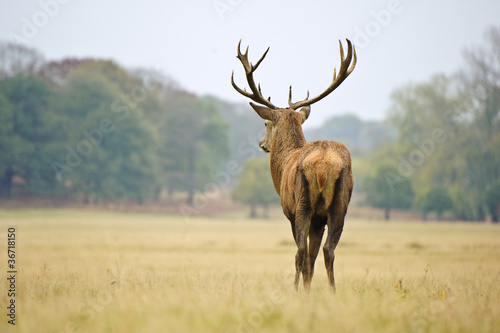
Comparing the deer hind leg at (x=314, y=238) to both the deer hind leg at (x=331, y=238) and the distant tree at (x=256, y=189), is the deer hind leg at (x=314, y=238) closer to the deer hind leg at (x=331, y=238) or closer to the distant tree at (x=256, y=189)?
the deer hind leg at (x=331, y=238)

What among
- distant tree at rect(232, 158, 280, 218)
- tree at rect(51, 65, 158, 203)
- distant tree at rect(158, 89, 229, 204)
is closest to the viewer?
tree at rect(51, 65, 158, 203)

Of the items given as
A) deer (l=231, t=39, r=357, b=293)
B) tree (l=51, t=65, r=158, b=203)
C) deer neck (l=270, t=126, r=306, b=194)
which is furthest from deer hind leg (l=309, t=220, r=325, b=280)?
tree (l=51, t=65, r=158, b=203)

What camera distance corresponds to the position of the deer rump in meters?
7.68

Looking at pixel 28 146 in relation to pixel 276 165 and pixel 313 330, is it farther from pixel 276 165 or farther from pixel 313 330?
pixel 313 330

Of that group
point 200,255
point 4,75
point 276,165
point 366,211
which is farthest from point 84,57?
point 276,165

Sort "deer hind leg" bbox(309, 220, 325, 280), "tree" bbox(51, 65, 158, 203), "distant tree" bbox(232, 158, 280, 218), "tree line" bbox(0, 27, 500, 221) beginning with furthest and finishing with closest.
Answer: "distant tree" bbox(232, 158, 280, 218) → "tree" bbox(51, 65, 158, 203) → "tree line" bbox(0, 27, 500, 221) → "deer hind leg" bbox(309, 220, 325, 280)

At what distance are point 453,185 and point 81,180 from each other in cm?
3691

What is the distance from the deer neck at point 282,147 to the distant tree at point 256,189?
53.0 m

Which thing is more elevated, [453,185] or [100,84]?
[100,84]

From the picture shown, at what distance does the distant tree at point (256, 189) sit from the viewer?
207ft

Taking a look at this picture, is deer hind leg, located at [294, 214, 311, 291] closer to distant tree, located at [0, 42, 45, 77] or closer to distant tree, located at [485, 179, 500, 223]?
distant tree, located at [485, 179, 500, 223]

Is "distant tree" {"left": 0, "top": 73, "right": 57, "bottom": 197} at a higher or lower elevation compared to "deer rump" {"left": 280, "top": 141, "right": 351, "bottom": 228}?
higher

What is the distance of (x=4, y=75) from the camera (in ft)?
204

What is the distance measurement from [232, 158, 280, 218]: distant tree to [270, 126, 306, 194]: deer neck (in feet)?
Answer: 174
